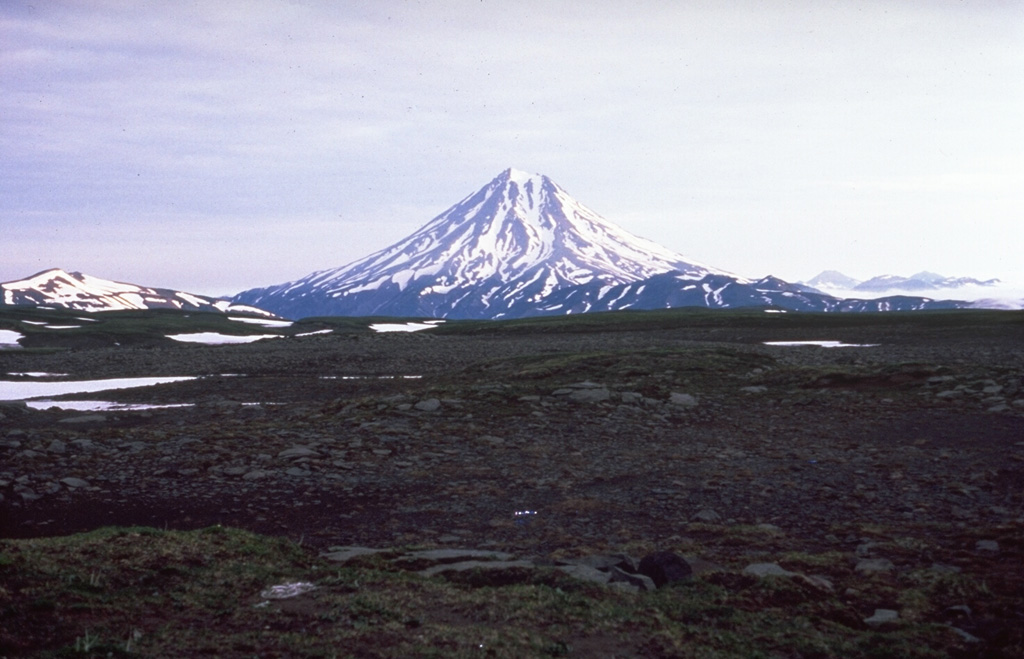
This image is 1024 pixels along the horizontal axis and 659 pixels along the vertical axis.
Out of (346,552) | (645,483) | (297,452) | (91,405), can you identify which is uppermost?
(297,452)

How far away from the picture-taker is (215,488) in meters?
14.4

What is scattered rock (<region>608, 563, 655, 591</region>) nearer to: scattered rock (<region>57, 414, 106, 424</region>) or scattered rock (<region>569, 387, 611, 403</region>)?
scattered rock (<region>569, 387, 611, 403</region>)

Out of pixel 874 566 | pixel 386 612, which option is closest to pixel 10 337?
pixel 386 612

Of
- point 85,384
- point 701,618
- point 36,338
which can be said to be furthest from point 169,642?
point 36,338

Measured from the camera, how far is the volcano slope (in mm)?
8945

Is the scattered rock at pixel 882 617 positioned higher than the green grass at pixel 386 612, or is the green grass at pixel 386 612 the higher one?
the green grass at pixel 386 612

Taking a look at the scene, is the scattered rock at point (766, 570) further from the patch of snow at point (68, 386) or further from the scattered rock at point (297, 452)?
the patch of snow at point (68, 386)

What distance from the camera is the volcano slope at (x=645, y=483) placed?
895cm

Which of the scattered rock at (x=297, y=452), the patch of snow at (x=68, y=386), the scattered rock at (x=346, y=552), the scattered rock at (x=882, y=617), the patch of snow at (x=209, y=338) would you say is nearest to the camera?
the scattered rock at (x=882, y=617)

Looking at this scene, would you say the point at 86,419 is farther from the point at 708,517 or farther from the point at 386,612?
the point at 708,517

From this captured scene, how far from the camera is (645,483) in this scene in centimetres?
1484

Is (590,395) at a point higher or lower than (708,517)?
higher

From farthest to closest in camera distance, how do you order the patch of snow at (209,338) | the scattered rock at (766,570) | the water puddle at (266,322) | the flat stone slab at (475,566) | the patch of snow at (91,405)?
the water puddle at (266,322) → the patch of snow at (209,338) → the patch of snow at (91,405) → the flat stone slab at (475,566) → the scattered rock at (766,570)

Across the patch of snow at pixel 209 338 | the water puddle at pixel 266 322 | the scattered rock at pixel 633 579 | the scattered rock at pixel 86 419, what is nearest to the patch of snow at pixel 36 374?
the scattered rock at pixel 86 419
